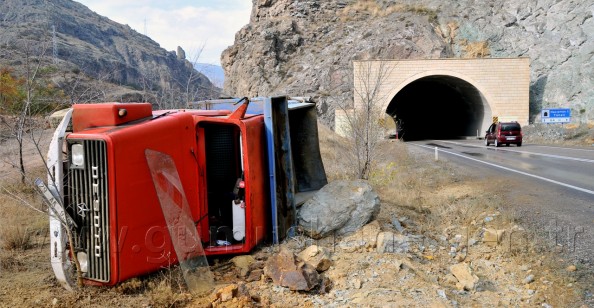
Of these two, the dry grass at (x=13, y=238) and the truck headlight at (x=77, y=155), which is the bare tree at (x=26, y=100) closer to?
the dry grass at (x=13, y=238)

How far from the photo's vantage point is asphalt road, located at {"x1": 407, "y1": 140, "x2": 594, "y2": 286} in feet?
19.5

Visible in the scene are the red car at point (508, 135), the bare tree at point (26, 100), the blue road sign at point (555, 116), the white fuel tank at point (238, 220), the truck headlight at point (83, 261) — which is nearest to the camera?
the truck headlight at point (83, 261)

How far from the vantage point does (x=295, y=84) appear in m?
42.7

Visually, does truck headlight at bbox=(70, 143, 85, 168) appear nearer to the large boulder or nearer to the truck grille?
the truck grille

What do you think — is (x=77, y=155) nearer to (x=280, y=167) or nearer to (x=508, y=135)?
(x=280, y=167)

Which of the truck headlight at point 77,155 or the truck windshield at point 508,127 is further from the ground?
the truck windshield at point 508,127

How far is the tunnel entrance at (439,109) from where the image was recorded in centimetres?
4038

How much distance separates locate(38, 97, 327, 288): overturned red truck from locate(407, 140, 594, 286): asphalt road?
3732 millimetres

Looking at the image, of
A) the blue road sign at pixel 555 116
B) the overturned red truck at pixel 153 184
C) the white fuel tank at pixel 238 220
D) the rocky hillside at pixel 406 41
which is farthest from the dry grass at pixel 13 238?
the rocky hillside at pixel 406 41

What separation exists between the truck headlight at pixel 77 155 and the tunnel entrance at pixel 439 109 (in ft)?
102

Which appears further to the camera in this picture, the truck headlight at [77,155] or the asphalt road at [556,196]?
the asphalt road at [556,196]

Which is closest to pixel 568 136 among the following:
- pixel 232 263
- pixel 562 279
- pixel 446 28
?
pixel 446 28

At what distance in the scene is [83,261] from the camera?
14.1ft

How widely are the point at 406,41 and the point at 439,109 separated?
11534 mm
